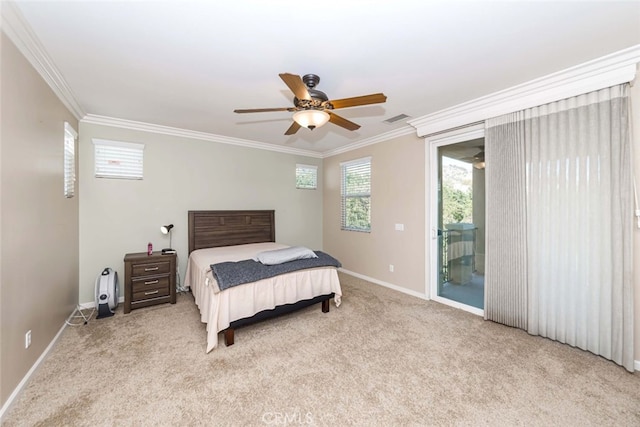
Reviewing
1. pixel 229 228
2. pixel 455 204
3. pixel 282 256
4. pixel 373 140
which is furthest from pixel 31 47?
pixel 455 204

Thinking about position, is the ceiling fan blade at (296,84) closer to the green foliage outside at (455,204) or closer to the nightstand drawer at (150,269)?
the green foliage outside at (455,204)

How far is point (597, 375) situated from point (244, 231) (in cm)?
452

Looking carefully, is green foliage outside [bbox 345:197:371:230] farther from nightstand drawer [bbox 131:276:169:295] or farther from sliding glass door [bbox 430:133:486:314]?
nightstand drawer [bbox 131:276:169:295]

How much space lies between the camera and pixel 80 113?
10.5 feet

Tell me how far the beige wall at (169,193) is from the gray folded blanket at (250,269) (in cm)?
178

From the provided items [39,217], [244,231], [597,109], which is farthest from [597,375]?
[39,217]

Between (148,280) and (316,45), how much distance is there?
3.46m

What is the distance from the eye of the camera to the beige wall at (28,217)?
168 cm

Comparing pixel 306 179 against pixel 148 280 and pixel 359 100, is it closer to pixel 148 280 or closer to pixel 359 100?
pixel 148 280

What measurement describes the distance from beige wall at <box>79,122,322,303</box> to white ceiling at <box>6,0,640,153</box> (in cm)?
105

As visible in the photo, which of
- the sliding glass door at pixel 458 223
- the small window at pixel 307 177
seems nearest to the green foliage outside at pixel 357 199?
the small window at pixel 307 177

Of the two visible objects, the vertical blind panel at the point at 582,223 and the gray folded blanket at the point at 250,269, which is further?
the gray folded blanket at the point at 250,269

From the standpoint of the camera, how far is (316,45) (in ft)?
6.38

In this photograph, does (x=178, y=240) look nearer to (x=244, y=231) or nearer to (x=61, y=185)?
(x=244, y=231)
